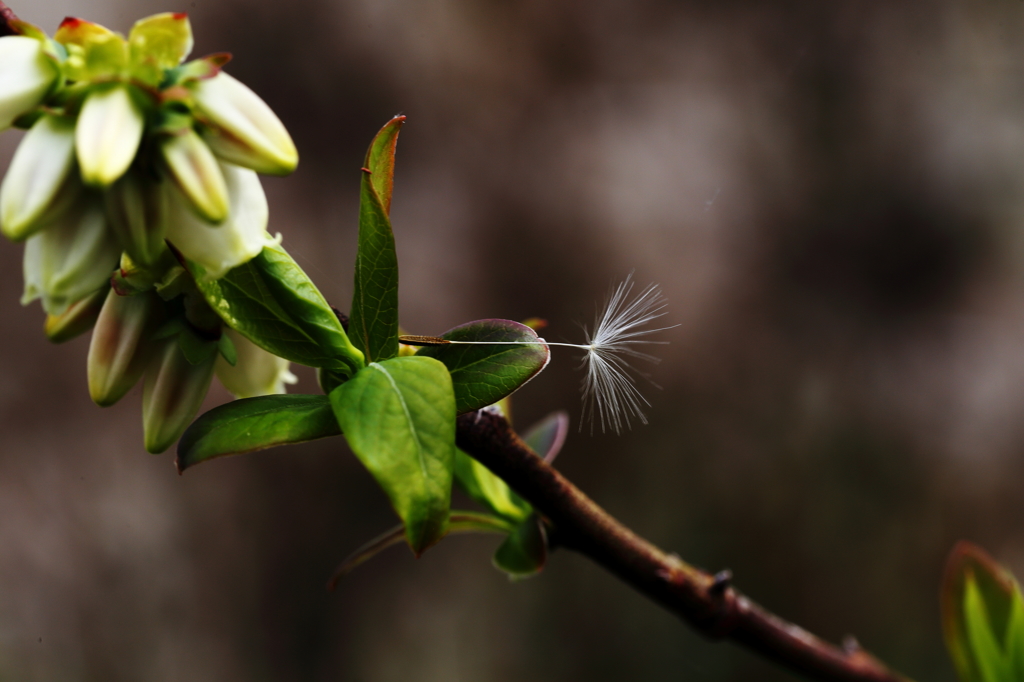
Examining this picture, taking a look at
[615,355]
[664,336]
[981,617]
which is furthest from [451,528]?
[664,336]

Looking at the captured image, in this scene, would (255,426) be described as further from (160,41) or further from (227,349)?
(160,41)

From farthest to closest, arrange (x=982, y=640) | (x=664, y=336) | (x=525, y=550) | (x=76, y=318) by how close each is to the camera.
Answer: (x=664, y=336), (x=982, y=640), (x=525, y=550), (x=76, y=318)

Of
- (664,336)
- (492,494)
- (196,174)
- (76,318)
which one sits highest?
(196,174)

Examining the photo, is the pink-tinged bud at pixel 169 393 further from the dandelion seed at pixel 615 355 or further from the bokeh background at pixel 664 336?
the bokeh background at pixel 664 336

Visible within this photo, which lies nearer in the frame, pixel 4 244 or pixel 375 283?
pixel 375 283

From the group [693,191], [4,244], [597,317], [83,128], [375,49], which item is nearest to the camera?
[83,128]

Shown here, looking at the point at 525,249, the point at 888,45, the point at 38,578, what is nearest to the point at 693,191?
the point at 525,249

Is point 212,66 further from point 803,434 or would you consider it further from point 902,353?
point 902,353
